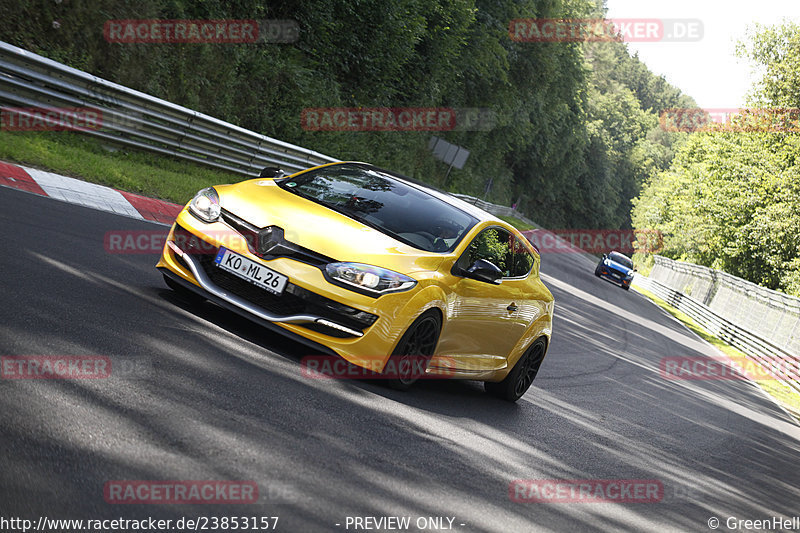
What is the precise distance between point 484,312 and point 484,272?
0.55 metres

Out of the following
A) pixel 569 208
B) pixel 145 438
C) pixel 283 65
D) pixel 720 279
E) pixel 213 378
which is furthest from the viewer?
pixel 569 208

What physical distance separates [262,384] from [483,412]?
8.31 feet

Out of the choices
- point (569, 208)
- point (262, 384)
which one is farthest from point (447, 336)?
point (569, 208)

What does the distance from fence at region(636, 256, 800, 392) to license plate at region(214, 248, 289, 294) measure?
65.9ft

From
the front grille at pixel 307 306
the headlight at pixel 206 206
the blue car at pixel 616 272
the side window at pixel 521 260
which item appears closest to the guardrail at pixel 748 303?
the blue car at pixel 616 272

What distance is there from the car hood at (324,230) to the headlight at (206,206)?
0.18 ft

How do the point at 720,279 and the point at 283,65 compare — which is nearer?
the point at 283,65

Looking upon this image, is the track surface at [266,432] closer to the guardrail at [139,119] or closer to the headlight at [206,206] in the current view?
the headlight at [206,206]

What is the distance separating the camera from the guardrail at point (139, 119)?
39.3ft

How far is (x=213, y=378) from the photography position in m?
5.38

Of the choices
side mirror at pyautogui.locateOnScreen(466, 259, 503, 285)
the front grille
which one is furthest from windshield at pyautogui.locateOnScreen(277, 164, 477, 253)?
the front grille

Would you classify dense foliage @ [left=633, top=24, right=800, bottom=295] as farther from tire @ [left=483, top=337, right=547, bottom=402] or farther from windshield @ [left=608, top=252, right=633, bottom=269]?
tire @ [left=483, top=337, right=547, bottom=402]

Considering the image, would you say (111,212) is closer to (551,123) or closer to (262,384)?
(262,384)

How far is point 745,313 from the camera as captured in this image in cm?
3578
